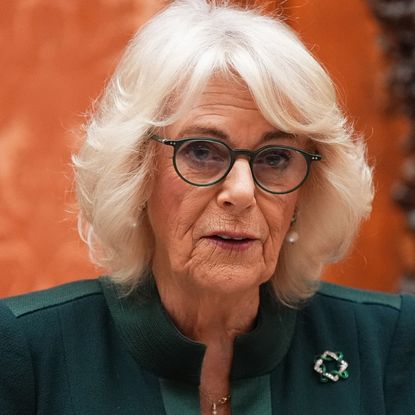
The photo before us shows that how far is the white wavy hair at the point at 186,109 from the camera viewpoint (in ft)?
7.42

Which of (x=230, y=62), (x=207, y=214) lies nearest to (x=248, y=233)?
(x=207, y=214)

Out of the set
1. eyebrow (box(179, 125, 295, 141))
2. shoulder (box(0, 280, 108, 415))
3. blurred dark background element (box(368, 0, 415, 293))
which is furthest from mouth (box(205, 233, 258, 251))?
blurred dark background element (box(368, 0, 415, 293))

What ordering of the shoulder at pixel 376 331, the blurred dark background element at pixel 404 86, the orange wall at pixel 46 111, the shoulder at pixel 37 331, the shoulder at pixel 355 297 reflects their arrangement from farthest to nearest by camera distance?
the blurred dark background element at pixel 404 86 < the orange wall at pixel 46 111 < the shoulder at pixel 355 297 < the shoulder at pixel 376 331 < the shoulder at pixel 37 331

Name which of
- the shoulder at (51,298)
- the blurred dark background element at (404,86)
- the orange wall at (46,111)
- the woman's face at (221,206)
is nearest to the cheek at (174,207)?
the woman's face at (221,206)

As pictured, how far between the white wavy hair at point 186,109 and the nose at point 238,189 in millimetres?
132

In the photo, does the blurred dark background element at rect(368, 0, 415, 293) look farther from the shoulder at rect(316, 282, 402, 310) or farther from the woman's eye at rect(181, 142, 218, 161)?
the woman's eye at rect(181, 142, 218, 161)

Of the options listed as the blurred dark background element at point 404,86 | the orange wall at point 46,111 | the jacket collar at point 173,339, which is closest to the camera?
the jacket collar at point 173,339

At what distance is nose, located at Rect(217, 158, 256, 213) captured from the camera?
2213 millimetres

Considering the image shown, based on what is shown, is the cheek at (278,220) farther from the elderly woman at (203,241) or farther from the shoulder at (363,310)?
the shoulder at (363,310)

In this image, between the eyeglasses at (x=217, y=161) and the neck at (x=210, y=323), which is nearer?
the eyeglasses at (x=217, y=161)

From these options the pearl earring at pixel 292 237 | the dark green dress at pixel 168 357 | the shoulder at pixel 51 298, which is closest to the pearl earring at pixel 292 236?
the pearl earring at pixel 292 237

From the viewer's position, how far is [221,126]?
224cm

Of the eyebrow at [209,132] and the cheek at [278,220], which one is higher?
the eyebrow at [209,132]

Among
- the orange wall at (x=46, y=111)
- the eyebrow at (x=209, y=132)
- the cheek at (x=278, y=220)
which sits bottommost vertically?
the cheek at (x=278, y=220)
